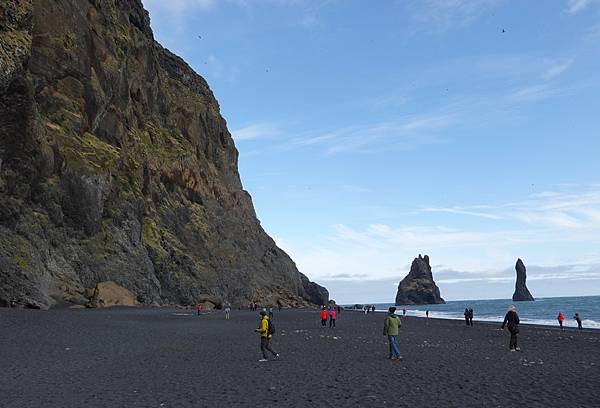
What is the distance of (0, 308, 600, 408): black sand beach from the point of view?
11.5 m

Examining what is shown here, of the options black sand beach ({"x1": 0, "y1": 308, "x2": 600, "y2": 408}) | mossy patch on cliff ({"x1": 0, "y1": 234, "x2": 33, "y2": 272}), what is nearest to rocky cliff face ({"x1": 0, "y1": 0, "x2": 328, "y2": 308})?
mossy patch on cliff ({"x1": 0, "y1": 234, "x2": 33, "y2": 272})

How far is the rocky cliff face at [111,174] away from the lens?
4147 centimetres

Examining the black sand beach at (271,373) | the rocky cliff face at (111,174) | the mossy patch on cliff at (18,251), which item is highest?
the rocky cliff face at (111,174)

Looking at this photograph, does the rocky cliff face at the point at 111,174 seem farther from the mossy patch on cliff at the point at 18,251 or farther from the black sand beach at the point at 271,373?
the black sand beach at the point at 271,373

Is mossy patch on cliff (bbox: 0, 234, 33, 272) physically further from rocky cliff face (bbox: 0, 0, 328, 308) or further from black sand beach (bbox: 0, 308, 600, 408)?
black sand beach (bbox: 0, 308, 600, 408)

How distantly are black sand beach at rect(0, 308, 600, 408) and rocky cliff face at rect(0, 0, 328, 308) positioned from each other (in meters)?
17.2

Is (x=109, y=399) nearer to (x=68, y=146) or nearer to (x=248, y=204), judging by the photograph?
(x=68, y=146)

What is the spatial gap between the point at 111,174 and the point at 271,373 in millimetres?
47605

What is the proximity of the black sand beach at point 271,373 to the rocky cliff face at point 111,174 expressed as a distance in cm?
1717

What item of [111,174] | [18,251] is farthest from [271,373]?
[111,174]

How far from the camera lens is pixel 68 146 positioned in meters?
50.7

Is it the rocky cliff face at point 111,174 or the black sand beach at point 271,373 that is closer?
the black sand beach at point 271,373

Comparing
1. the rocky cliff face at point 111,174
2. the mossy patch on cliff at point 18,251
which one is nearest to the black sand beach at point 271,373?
the mossy patch on cliff at point 18,251

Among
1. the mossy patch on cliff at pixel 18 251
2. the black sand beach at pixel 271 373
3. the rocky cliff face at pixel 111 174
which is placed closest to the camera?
the black sand beach at pixel 271 373
